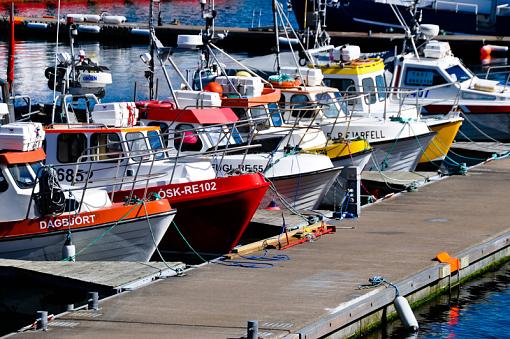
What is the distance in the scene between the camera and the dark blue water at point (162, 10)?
79.2m

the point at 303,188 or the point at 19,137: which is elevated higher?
the point at 19,137

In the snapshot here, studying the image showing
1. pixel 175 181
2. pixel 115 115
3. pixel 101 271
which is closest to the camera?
pixel 101 271

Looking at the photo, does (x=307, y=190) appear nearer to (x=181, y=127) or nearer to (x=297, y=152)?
(x=297, y=152)

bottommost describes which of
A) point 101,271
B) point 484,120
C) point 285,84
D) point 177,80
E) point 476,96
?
point 177,80

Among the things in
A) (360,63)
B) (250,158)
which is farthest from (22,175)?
(360,63)

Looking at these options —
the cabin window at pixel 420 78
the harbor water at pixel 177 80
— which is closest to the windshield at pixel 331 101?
the harbor water at pixel 177 80

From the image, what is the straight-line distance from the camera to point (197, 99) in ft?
72.8

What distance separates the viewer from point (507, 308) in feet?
57.2

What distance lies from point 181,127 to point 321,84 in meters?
6.07

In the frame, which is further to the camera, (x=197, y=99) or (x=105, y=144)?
(x=197, y=99)

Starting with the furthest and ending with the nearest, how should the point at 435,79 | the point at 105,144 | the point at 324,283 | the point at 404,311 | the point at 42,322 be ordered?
the point at 435,79, the point at 105,144, the point at 324,283, the point at 404,311, the point at 42,322

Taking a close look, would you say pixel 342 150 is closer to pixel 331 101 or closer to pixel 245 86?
pixel 245 86

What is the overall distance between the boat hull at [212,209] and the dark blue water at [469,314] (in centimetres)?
319

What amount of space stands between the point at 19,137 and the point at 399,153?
36.7ft
